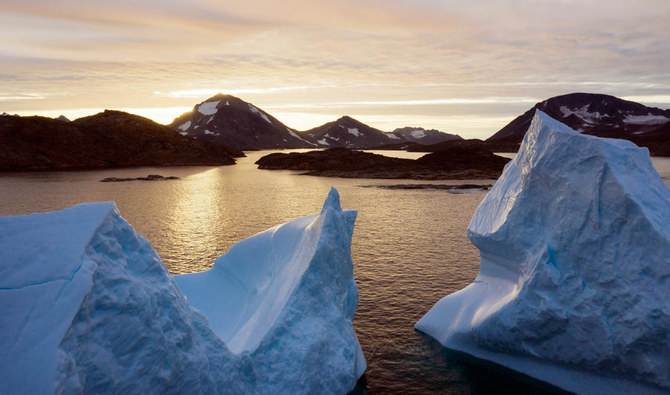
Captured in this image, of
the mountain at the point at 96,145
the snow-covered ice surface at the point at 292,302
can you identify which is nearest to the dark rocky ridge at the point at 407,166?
the mountain at the point at 96,145

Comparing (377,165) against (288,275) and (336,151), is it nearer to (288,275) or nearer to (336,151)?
(336,151)

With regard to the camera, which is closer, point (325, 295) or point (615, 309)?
point (615, 309)

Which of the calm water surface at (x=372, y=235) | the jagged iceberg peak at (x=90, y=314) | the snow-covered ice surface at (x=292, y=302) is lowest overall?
the calm water surface at (x=372, y=235)

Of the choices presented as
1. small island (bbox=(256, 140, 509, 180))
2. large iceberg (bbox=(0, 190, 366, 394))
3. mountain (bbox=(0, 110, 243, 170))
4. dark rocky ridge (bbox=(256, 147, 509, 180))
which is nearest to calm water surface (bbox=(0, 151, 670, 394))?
large iceberg (bbox=(0, 190, 366, 394))

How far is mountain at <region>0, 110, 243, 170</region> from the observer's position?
84188 mm

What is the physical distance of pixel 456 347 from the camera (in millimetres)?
11875

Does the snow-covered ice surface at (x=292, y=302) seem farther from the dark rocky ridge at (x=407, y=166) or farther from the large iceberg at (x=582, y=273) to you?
the dark rocky ridge at (x=407, y=166)

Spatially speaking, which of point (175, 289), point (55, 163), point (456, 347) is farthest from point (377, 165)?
point (175, 289)

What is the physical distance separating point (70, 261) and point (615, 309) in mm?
9812

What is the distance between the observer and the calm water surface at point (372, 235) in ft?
36.2

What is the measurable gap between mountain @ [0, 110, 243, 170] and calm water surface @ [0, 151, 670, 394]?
2445 cm

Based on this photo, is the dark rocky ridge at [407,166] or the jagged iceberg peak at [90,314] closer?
the jagged iceberg peak at [90,314]

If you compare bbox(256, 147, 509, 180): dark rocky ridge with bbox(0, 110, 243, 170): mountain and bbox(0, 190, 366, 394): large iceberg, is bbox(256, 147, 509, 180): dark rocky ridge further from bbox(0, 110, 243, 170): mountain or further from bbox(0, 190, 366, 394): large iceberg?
bbox(0, 190, 366, 394): large iceberg

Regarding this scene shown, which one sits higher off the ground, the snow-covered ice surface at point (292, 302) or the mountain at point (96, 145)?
the mountain at point (96, 145)
